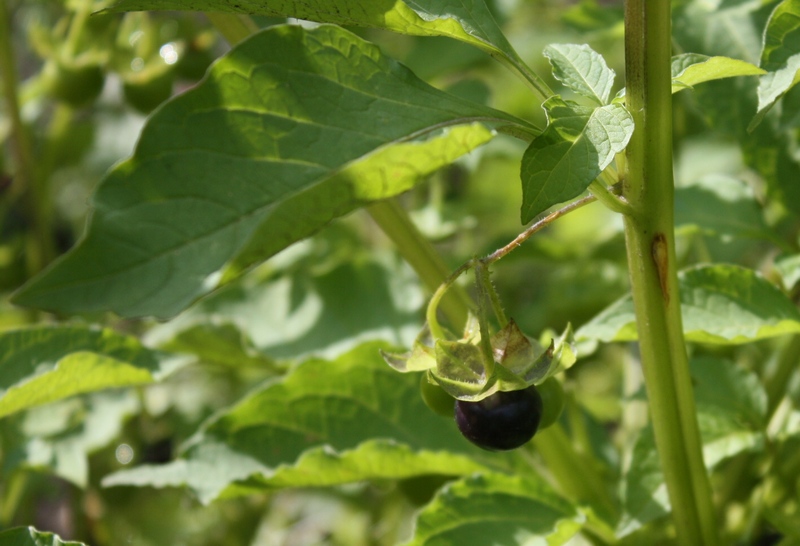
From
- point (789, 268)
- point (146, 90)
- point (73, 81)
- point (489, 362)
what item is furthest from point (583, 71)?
point (73, 81)

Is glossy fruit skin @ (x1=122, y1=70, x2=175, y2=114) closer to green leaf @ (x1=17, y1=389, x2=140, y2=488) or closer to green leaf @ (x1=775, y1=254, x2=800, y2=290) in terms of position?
green leaf @ (x1=17, y1=389, x2=140, y2=488)

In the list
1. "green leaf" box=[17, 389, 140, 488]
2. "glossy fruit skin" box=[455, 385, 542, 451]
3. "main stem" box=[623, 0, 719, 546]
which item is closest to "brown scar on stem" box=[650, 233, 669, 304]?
"main stem" box=[623, 0, 719, 546]

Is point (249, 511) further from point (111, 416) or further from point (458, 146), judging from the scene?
point (458, 146)

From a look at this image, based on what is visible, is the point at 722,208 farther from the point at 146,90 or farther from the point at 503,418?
the point at 146,90

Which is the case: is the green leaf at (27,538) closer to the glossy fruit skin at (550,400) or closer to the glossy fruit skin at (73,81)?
the glossy fruit skin at (550,400)

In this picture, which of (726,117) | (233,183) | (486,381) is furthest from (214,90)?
(726,117)
